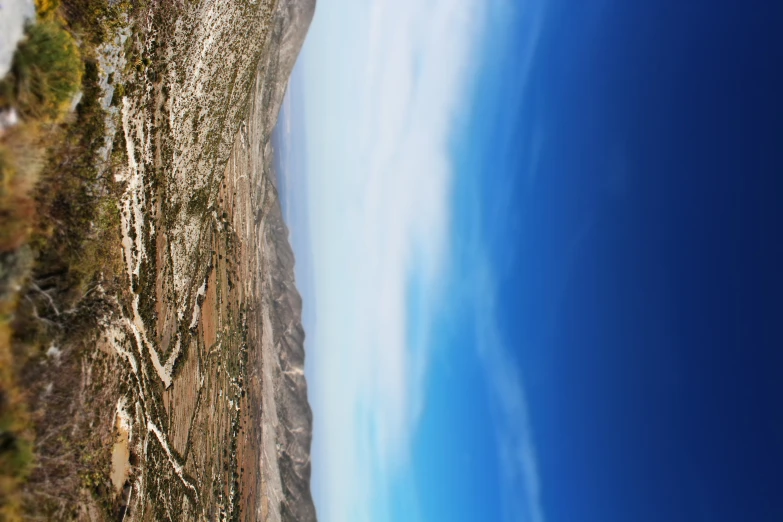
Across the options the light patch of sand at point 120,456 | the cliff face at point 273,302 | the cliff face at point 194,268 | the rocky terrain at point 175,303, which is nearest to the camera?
the rocky terrain at point 175,303

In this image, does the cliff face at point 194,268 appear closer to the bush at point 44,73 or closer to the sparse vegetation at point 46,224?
the sparse vegetation at point 46,224

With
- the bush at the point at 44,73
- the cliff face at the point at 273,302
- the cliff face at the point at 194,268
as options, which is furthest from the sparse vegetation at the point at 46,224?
the cliff face at the point at 273,302

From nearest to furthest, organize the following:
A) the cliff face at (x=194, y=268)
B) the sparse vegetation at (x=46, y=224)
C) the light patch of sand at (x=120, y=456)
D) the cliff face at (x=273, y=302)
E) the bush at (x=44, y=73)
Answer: the bush at (x=44, y=73), the sparse vegetation at (x=46, y=224), the light patch of sand at (x=120, y=456), the cliff face at (x=194, y=268), the cliff face at (x=273, y=302)

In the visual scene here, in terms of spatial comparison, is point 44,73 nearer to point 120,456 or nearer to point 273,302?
point 120,456

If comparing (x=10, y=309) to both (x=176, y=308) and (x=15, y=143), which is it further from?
(x=176, y=308)

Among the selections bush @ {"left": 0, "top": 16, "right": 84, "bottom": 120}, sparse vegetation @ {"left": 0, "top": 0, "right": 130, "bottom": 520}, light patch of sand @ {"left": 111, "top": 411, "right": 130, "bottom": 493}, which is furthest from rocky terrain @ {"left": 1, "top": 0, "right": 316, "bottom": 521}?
bush @ {"left": 0, "top": 16, "right": 84, "bottom": 120}

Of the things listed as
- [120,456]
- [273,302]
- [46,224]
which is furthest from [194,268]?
[273,302]
